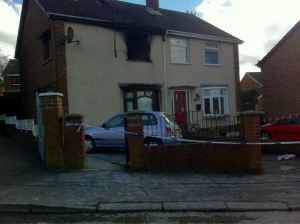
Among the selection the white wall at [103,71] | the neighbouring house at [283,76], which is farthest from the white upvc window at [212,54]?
the neighbouring house at [283,76]

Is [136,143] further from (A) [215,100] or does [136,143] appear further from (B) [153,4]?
(B) [153,4]

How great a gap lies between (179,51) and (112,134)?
9195 mm

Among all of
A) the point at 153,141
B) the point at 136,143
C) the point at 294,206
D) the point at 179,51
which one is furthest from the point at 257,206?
the point at 179,51

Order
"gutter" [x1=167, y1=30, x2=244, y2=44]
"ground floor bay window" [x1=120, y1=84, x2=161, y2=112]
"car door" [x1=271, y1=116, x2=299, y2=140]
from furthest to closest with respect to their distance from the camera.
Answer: "gutter" [x1=167, y1=30, x2=244, y2=44], "ground floor bay window" [x1=120, y1=84, x2=161, y2=112], "car door" [x1=271, y1=116, x2=299, y2=140]

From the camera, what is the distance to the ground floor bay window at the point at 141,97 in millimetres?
18016

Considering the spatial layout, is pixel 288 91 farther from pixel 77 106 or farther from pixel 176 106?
pixel 77 106

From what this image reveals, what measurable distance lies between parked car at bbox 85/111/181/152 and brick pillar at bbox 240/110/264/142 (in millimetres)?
2406

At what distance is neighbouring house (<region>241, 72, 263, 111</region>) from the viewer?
27.0 meters

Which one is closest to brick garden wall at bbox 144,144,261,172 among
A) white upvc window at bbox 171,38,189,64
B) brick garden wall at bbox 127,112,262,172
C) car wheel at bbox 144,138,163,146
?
brick garden wall at bbox 127,112,262,172

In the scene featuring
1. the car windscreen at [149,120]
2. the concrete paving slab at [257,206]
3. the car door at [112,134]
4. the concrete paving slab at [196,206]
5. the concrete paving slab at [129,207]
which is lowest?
the concrete paving slab at [257,206]

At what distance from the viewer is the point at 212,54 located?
22234 millimetres

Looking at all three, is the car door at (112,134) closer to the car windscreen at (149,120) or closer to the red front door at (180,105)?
the car windscreen at (149,120)

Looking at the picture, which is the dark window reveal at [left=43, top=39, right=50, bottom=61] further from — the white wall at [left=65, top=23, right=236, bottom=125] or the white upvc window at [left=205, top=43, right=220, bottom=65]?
the white upvc window at [left=205, top=43, right=220, bottom=65]

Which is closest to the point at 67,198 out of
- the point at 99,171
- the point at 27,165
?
the point at 99,171
